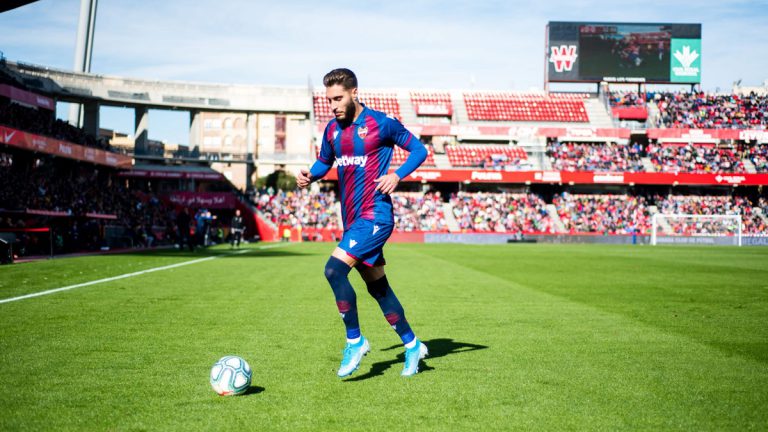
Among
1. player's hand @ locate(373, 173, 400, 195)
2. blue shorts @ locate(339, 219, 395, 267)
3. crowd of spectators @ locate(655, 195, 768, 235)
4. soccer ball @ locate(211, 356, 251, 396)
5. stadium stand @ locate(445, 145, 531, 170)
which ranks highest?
stadium stand @ locate(445, 145, 531, 170)

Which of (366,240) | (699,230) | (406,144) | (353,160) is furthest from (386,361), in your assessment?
(699,230)

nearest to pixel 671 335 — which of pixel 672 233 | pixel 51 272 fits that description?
pixel 51 272

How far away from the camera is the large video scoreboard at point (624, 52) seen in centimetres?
5903

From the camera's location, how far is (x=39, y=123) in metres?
35.5

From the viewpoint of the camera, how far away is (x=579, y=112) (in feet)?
200

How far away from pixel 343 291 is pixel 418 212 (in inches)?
1896

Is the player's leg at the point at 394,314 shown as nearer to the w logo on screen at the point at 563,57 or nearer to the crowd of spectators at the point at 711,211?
the crowd of spectators at the point at 711,211

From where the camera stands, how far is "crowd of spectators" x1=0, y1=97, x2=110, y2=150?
32.4 meters

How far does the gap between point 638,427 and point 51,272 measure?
48.5 ft

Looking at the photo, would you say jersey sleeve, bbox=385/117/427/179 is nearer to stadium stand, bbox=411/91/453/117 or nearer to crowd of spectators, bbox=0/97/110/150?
crowd of spectators, bbox=0/97/110/150

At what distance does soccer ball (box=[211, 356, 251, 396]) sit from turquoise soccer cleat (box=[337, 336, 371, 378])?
2.73 ft

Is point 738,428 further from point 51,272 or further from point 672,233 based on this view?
point 672,233

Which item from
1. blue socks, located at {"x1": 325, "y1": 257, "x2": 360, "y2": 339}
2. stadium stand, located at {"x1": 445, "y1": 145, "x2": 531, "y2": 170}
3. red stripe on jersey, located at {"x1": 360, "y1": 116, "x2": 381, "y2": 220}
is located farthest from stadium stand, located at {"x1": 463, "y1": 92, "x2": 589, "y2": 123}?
blue socks, located at {"x1": 325, "y1": 257, "x2": 360, "y2": 339}

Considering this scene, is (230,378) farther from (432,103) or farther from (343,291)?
(432,103)
